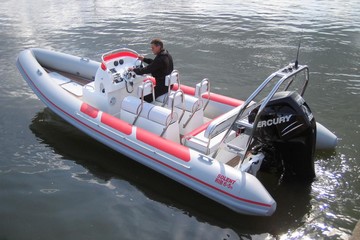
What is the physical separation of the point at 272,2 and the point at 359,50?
8.70 meters

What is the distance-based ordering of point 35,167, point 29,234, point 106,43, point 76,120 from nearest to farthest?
1. point 29,234
2. point 35,167
3. point 76,120
4. point 106,43

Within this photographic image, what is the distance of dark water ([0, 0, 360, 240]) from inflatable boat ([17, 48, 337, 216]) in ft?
1.08

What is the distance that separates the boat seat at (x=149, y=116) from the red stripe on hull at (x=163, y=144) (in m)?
0.22

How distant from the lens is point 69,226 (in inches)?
196

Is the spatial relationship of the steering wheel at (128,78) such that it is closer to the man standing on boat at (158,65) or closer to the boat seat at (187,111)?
the man standing on boat at (158,65)

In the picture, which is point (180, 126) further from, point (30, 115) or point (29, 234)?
point (30, 115)

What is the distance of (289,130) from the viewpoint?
4926 millimetres

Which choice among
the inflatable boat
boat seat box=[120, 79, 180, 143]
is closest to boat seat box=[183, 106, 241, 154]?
the inflatable boat

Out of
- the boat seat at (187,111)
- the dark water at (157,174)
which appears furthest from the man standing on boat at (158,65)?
the dark water at (157,174)

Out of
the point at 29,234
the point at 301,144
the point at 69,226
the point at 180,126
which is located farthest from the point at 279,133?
the point at 29,234

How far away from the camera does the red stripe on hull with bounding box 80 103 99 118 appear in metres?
6.34

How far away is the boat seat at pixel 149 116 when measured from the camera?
5855 millimetres

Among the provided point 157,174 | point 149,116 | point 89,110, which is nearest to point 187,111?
point 149,116

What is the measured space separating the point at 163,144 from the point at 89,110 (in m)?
1.65
